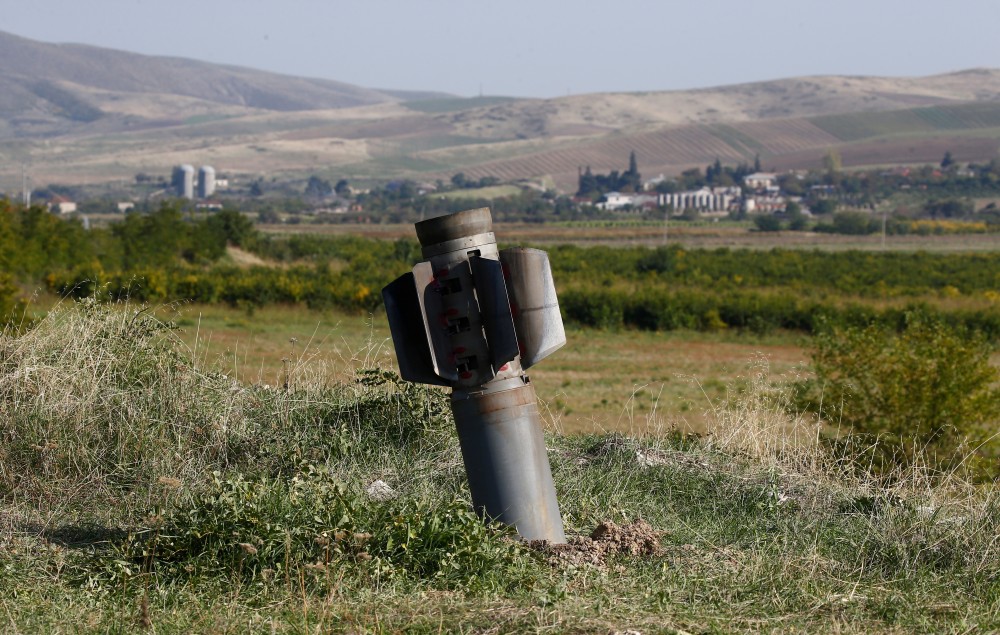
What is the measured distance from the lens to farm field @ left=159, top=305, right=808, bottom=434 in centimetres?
2078

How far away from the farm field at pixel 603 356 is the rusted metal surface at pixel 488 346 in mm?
10708

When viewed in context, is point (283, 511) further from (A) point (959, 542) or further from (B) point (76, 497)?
(A) point (959, 542)

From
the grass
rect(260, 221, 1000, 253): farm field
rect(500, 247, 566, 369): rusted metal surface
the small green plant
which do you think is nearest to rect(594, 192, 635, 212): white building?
rect(260, 221, 1000, 253): farm field

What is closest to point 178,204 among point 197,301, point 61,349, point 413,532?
point 197,301

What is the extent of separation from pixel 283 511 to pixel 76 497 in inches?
71.4

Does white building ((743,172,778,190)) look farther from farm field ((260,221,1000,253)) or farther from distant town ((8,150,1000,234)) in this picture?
farm field ((260,221,1000,253))

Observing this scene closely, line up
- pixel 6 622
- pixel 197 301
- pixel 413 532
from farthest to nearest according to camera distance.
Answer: pixel 197 301
pixel 413 532
pixel 6 622

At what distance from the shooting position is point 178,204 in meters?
52.5

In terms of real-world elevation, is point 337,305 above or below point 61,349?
below

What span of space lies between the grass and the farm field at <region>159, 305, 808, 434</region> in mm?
9425

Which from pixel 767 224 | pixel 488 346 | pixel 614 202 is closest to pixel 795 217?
pixel 767 224

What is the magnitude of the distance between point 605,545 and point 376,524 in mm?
1105

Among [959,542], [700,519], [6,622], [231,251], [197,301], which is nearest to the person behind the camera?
[6,622]

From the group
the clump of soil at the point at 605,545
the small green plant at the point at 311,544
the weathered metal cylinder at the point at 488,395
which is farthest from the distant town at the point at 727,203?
the small green plant at the point at 311,544
